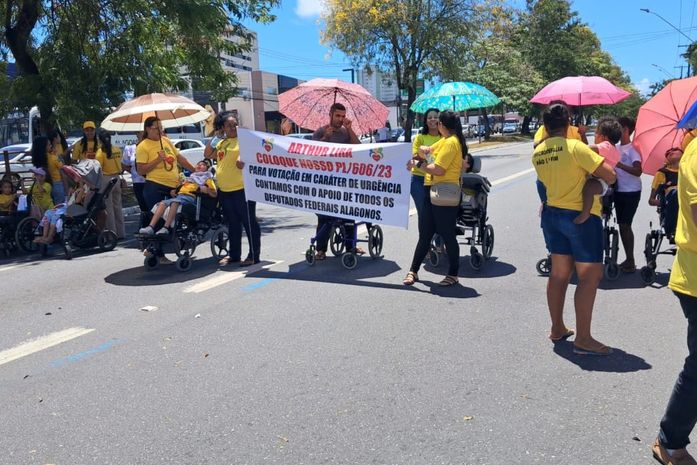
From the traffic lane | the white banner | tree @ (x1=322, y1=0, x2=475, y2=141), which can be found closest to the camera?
the traffic lane

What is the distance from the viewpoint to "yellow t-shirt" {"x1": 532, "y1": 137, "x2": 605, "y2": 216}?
4.63m

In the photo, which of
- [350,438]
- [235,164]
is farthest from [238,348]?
[235,164]

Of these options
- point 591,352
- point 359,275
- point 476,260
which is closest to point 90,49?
point 359,275

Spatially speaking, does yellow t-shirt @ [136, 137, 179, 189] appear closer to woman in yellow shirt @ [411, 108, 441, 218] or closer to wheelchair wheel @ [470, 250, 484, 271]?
woman in yellow shirt @ [411, 108, 441, 218]

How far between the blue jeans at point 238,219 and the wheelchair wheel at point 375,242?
1.43m

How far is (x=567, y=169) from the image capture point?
186 inches

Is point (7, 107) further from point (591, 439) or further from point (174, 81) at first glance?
point (591, 439)

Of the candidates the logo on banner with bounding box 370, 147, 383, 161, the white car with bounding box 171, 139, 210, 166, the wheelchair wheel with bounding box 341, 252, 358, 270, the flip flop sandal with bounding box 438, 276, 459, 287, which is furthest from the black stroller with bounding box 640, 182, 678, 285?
the white car with bounding box 171, 139, 210, 166

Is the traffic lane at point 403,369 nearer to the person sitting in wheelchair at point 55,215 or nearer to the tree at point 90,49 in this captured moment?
the person sitting in wheelchair at point 55,215

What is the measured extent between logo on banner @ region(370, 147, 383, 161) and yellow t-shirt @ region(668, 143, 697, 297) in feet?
14.4

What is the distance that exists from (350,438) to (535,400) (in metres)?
1.24

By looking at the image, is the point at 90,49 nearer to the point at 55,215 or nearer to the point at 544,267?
the point at 55,215

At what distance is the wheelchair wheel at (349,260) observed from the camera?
25.4 ft

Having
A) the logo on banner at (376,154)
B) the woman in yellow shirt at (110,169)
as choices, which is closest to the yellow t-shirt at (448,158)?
the logo on banner at (376,154)
